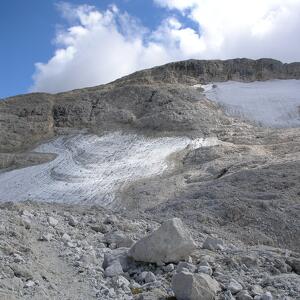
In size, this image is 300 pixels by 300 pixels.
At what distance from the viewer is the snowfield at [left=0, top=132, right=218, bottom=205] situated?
29.6 metres

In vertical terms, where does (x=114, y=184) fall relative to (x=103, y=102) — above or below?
below

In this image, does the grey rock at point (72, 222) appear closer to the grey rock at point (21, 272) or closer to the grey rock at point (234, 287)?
the grey rock at point (21, 272)

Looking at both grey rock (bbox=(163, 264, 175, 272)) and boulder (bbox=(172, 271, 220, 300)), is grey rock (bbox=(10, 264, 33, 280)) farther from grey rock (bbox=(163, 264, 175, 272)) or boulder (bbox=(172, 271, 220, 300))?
grey rock (bbox=(163, 264, 175, 272))

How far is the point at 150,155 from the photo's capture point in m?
35.1

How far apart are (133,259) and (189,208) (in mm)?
8965

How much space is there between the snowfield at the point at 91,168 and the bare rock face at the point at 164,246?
17.4 metres

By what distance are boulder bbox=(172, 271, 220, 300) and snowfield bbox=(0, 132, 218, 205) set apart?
18.8m

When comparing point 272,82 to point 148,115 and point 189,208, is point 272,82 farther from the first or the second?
point 189,208

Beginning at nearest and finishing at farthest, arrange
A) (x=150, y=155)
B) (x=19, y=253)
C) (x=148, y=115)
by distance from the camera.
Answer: (x=19, y=253), (x=150, y=155), (x=148, y=115)

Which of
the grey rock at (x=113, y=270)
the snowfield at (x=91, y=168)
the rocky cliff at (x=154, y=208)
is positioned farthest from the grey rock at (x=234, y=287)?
the snowfield at (x=91, y=168)

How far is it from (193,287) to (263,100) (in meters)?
40.5

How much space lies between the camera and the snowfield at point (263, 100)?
42.8 m

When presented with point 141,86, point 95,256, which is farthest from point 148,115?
point 95,256

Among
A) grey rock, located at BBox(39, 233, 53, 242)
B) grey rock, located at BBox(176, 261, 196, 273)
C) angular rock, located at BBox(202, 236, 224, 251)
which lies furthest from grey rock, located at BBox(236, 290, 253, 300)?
grey rock, located at BBox(39, 233, 53, 242)
